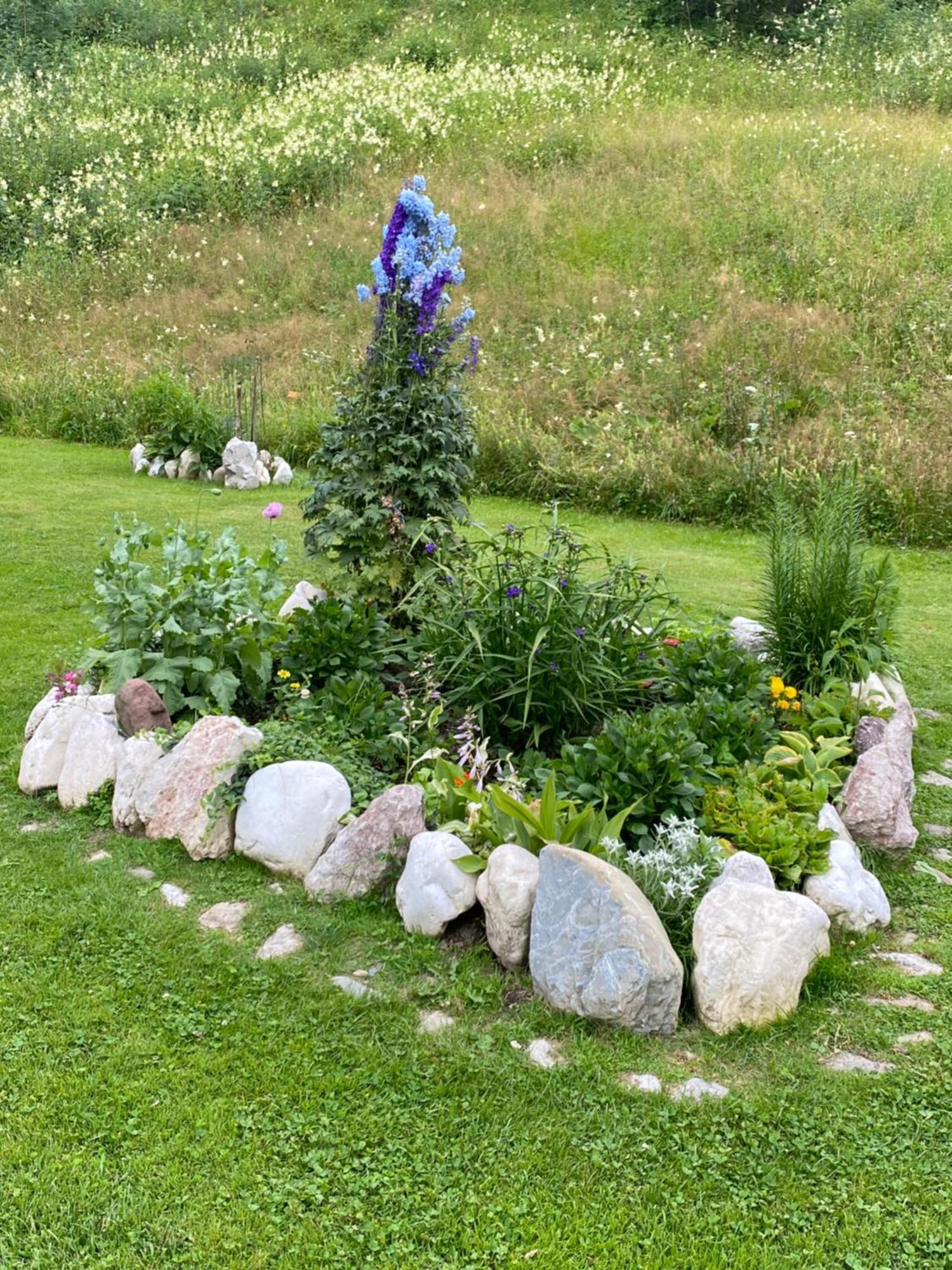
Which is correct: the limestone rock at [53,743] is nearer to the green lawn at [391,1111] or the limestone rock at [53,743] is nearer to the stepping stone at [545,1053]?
the green lawn at [391,1111]

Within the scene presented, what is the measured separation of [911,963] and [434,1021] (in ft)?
4.68

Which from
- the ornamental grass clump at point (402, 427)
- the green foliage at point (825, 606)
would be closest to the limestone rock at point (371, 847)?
the ornamental grass clump at point (402, 427)

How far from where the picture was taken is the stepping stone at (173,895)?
3.39 metres

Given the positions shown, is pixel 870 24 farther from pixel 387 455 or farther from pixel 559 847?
pixel 559 847

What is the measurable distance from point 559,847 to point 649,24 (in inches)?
967

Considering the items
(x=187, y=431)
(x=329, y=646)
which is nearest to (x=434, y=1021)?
(x=329, y=646)

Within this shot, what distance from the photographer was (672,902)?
10.1 ft

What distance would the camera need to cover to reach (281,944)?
10.5 ft

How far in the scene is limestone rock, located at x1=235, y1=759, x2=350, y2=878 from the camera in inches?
138

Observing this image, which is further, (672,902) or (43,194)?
(43,194)

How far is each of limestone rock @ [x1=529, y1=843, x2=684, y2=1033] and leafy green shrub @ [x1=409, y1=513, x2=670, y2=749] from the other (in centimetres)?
92

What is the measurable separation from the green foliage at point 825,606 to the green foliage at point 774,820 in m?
0.98

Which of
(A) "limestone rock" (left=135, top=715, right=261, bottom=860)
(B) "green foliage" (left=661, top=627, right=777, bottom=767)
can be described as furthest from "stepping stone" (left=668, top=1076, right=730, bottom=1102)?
(A) "limestone rock" (left=135, top=715, right=261, bottom=860)

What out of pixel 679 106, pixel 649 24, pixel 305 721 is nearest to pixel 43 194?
pixel 679 106
